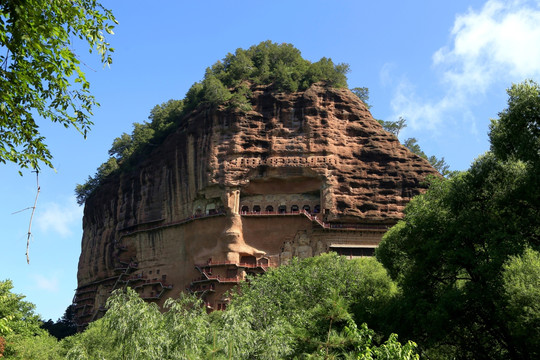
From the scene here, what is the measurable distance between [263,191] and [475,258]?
27.1 meters

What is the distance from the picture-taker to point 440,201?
2234 cm

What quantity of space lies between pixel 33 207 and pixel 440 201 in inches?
664

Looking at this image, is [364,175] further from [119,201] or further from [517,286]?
[517,286]

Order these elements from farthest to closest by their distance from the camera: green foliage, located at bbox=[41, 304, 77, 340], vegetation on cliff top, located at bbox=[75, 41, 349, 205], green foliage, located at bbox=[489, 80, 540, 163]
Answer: green foliage, located at bbox=[41, 304, 77, 340], vegetation on cliff top, located at bbox=[75, 41, 349, 205], green foliage, located at bbox=[489, 80, 540, 163]

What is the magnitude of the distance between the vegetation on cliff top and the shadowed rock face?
113cm

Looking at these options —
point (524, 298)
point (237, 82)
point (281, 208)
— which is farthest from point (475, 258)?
point (237, 82)

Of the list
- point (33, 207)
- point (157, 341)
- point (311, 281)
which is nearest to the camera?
point (33, 207)

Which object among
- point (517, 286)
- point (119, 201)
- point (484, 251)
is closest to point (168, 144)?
point (119, 201)

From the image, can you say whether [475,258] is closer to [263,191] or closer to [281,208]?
[281,208]

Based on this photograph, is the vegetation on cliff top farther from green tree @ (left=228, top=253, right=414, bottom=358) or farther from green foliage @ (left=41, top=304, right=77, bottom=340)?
green tree @ (left=228, top=253, right=414, bottom=358)

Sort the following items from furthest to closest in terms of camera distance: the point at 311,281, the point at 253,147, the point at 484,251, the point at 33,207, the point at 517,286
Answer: the point at 253,147 → the point at 311,281 → the point at 484,251 → the point at 517,286 → the point at 33,207

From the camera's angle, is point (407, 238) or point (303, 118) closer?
point (407, 238)

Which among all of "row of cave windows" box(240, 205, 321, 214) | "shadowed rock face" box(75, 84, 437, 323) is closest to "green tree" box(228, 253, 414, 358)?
"shadowed rock face" box(75, 84, 437, 323)

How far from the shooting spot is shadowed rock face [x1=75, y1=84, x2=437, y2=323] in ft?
143
